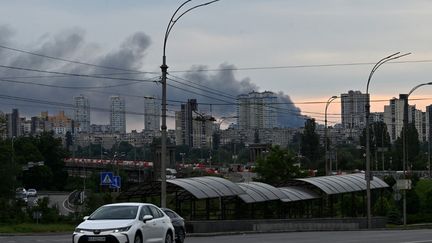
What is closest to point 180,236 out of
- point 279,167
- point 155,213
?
point 155,213

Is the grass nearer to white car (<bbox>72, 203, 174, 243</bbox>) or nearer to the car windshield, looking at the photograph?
white car (<bbox>72, 203, 174, 243</bbox>)

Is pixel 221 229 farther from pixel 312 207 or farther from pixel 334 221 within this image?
pixel 312 207

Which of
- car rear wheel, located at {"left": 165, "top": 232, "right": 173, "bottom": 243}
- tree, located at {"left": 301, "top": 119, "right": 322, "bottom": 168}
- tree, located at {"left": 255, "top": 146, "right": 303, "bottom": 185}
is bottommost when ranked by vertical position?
car rear wheel, located at {"left": 165, "top": 232, "right": 173, "bottom": 243}

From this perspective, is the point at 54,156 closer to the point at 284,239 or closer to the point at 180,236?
the point at 284,239

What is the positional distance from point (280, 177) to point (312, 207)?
49.4 feet

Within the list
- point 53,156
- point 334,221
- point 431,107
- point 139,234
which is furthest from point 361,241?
point 431,107

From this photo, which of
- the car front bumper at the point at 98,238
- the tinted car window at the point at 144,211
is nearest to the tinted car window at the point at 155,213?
the tinted car window at the point at 144,211

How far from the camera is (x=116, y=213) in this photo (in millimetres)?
24109

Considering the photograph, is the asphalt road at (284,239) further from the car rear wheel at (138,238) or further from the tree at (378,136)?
the tree at (378,136)

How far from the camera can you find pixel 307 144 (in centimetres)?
17375

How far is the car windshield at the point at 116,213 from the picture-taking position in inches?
942

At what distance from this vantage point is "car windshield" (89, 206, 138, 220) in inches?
942

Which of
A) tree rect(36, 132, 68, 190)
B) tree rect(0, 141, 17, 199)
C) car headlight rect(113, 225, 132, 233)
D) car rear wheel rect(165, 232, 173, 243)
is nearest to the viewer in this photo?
car headlight rect(113, 225, 132, 233)

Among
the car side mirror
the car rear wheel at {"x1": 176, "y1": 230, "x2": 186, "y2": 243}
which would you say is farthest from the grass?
the car side mirror
